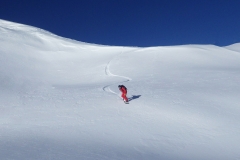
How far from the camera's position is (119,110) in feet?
32.0

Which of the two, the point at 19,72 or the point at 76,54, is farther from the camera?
the point at 76,54

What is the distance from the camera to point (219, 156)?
6625mm

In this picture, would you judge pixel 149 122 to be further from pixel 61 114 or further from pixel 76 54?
pixel 76 54

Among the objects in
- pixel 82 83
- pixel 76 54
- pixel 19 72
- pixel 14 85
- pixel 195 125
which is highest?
pixel 76 54

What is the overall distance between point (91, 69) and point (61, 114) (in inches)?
408

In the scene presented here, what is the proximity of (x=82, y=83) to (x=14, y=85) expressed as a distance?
11.6 feet

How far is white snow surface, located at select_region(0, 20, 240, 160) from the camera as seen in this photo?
6586 mm

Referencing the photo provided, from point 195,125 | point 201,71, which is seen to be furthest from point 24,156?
point 201,71

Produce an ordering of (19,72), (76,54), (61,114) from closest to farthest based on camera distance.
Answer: (61,114) → (19,72) → (76,54)

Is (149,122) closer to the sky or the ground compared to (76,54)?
closer to the ground

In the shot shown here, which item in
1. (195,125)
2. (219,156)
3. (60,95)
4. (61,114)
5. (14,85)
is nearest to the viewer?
(219,156)

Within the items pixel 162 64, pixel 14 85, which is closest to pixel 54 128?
pixel 14 85

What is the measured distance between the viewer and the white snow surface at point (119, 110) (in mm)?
6586

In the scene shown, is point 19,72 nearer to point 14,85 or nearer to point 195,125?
point 14,85
